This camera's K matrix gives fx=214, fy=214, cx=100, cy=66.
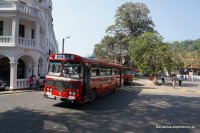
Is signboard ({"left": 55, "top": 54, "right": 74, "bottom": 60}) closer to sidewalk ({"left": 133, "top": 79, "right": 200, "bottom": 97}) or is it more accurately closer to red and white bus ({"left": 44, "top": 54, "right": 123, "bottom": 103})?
red and white bus ({"left": 44, "top": 54, "right": 123, "bottom": 103})

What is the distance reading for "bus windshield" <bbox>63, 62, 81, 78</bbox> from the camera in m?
12.7

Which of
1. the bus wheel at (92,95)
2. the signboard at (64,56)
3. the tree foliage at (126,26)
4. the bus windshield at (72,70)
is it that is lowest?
the bus wheel at (92,95)

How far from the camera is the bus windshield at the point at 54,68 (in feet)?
43.1

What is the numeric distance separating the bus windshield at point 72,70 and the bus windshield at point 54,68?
0.42m

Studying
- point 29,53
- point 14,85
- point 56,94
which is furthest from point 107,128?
point 29,53

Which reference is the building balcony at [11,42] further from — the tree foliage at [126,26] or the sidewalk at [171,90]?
the tree foliage at [126,26]

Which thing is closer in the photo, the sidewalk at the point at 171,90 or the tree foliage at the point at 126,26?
the sidewalk at the point at 171,90

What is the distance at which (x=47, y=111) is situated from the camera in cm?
1155

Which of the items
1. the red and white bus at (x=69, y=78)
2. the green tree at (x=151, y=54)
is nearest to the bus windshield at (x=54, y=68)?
the red and white bus at (x=69, y=78)

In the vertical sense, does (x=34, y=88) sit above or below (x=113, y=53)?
below

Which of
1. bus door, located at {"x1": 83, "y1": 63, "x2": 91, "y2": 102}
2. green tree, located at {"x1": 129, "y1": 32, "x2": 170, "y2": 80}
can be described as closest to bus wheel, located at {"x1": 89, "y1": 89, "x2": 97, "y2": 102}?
bus door, located at {"x1": 83, "y1": 63, "x2": 91, "y2": 102}

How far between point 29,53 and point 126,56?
44215 mm

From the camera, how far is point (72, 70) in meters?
12.9

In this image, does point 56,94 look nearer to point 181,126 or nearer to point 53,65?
point 53,65
